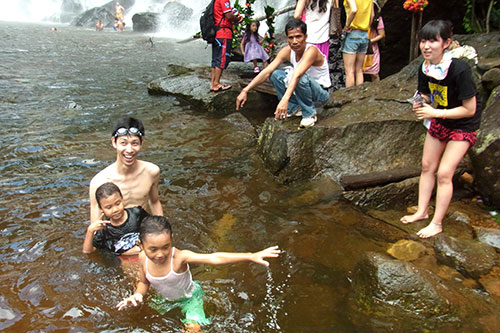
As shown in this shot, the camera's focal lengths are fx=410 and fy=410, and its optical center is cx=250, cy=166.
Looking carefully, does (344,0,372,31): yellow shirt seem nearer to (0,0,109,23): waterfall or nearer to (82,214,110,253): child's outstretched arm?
(82,214,110,253): child's outstretched arm

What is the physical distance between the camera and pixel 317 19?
18.4 feet

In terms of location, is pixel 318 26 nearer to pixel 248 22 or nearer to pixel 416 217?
pixel 416 217

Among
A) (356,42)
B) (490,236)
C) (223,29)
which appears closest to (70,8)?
(223,29)

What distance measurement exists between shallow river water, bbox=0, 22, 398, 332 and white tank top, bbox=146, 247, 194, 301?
0.57 ft

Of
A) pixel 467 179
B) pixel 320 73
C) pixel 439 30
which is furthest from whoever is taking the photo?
pixel 320 73

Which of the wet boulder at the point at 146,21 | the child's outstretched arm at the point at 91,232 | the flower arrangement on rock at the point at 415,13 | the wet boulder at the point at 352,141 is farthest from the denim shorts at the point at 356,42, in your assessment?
the wet boulder at the point at 146,21

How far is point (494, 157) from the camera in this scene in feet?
13.0

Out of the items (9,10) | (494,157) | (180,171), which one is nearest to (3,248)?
(180,171)

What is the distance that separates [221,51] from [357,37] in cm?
276

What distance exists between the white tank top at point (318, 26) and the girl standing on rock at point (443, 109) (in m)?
2.20

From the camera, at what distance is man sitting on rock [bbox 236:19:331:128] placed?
487cm

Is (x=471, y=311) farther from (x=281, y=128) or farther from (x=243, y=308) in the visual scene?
(x=281, y=128)

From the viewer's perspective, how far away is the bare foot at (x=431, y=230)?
12.1 ft

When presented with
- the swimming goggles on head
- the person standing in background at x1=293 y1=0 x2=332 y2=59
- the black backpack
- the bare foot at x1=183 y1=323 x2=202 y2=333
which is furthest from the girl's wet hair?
the bare foot at x1=183 y1=323 x2=202 y2=333
